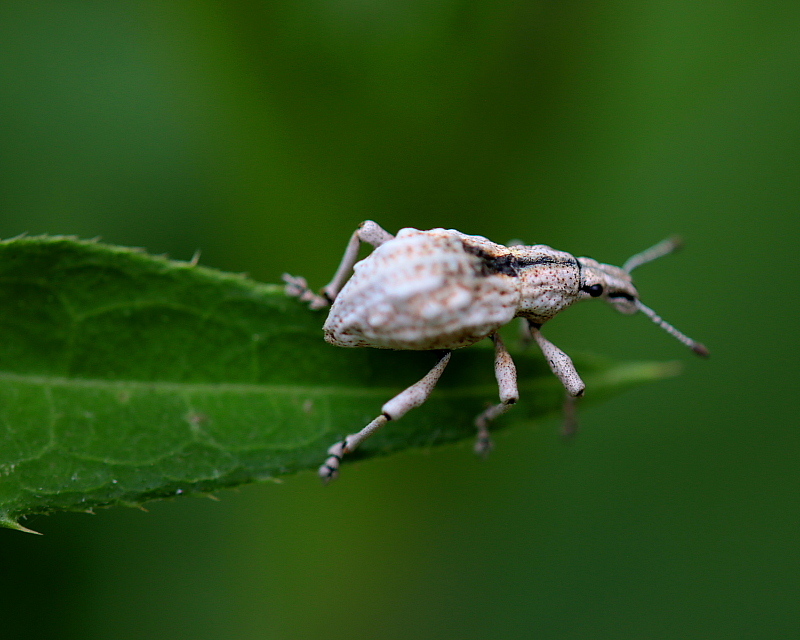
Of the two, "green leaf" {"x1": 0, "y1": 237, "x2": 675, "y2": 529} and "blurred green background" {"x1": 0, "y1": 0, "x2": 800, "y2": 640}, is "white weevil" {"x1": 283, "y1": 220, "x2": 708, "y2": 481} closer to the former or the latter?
"green leaf" {"x1": 0, "y1": 237, "x2": 675, "y2": 529}

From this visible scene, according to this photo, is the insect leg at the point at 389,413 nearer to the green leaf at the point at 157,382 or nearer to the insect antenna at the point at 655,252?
the green leaf at the point at 157,382

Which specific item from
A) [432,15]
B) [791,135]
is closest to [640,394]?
[791,135]

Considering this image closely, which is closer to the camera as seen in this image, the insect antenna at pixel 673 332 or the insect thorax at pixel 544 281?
the insect thorax at pixel 544 281

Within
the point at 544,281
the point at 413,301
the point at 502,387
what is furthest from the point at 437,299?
the point at 544,281

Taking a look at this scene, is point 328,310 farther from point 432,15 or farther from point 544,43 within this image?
point 544,43

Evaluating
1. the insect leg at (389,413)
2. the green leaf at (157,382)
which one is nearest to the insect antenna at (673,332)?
the green leaf at (157,382)

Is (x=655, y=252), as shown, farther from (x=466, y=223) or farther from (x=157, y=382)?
(x=157, y=382)

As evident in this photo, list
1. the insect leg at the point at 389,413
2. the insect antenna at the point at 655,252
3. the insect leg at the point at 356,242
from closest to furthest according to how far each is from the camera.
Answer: the insect leg at the point at 389,413
the insect leg at the point at 356,242
the insect antenna at the point at 655,252

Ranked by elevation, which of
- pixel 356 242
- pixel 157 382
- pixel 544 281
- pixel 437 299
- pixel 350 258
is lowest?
pixel 157 382
